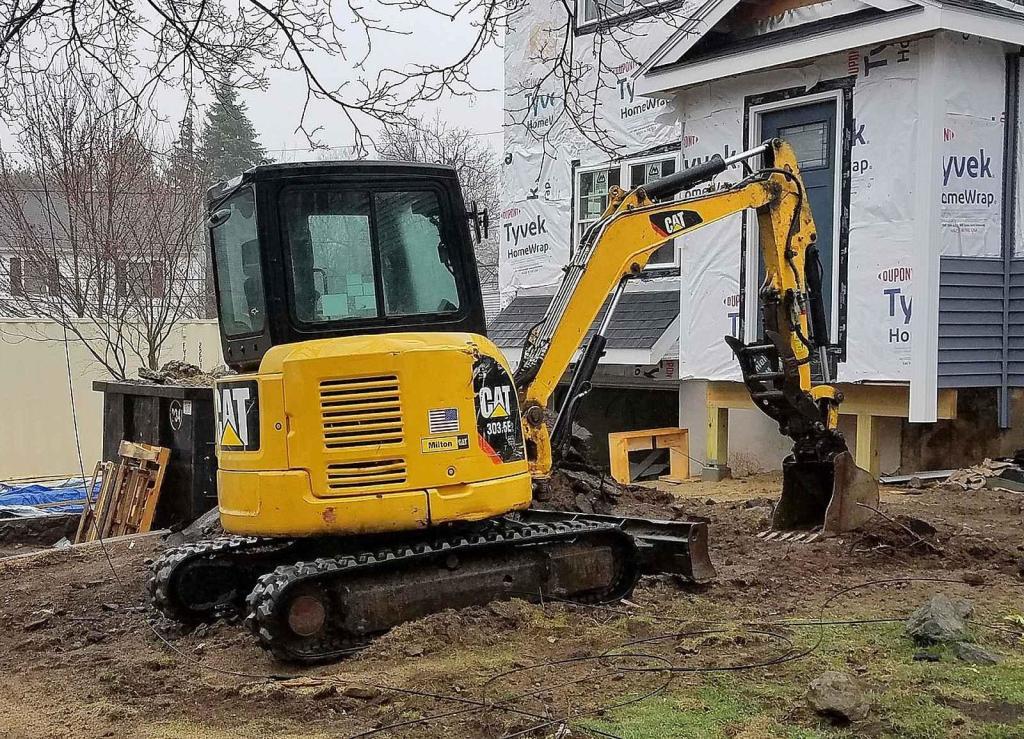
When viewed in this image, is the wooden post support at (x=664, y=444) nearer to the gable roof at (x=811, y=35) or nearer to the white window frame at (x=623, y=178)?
the white window frame at (x=623, y=178)

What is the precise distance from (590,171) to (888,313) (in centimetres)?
805

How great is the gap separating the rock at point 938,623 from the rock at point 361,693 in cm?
278

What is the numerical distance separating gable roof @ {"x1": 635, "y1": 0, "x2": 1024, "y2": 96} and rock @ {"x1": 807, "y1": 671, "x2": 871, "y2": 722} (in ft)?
23.5

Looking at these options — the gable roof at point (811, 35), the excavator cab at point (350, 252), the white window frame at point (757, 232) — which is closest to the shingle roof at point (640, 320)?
the white window frame at point (757, 232)

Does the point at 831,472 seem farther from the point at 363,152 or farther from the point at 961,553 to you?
the point at 363,152

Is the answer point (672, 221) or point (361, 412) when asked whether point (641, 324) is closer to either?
point (672, 221)

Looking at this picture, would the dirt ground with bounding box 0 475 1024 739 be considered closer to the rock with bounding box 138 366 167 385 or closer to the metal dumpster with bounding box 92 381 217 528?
the metal dumpster with bounding box 92 381 217 528

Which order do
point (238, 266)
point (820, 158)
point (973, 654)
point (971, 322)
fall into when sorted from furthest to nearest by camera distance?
1. point (820, 158)
2. point (971, 322)
3. point (238, 266)
4. point (973, 654)

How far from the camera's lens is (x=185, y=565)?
23.6ft

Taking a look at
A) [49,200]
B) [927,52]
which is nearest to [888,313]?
[927,52]

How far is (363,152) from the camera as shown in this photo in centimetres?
692

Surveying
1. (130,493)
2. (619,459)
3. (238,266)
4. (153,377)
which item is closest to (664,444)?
(619,459)

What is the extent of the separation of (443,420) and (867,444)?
7.87m

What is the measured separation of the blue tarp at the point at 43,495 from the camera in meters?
13.9
